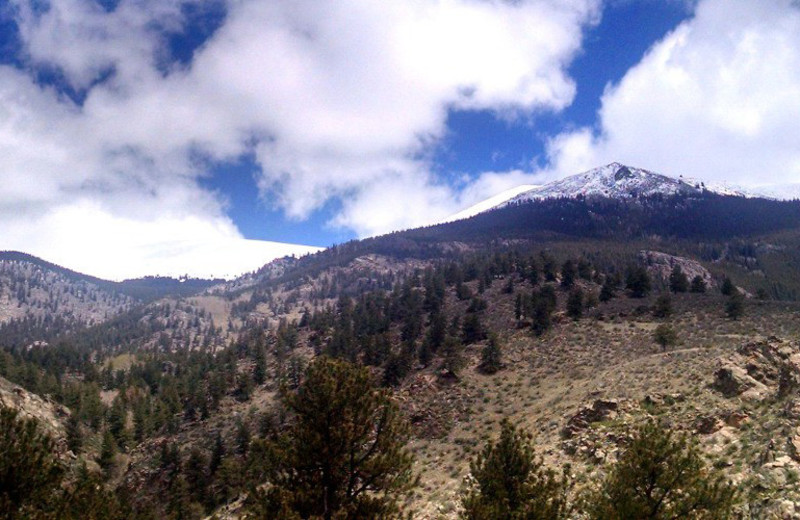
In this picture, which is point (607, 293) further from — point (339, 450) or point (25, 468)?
point (25, 468)

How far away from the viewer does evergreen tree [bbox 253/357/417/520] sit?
13.4 metres

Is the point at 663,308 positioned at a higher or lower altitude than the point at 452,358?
higher

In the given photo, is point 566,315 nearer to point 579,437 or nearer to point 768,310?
point 768,310

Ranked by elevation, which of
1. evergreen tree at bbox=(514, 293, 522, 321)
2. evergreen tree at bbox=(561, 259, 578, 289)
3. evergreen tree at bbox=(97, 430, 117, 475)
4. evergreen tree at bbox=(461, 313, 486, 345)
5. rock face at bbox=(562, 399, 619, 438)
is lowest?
evergreen tree at bbox=(97, 430, 117, 475)

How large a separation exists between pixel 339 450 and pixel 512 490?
7739 mm

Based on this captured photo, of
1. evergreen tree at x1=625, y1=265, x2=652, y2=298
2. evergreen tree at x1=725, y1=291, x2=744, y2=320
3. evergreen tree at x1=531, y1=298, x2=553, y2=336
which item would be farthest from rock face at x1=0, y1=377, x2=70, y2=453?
evergreen tree at x1=625, y1=265, x2=652, y2=298

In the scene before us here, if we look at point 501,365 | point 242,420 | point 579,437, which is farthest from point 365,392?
point 242,420

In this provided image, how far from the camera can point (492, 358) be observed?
5812cm

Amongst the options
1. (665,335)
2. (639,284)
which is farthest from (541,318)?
(639,284)

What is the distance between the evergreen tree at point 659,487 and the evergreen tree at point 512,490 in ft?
4.87

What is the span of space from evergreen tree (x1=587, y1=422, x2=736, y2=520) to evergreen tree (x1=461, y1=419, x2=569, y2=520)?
4.87 ft

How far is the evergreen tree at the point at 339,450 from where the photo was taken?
1340 cm

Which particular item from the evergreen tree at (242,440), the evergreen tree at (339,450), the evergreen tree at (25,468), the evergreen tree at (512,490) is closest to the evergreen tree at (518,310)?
the evergreen tree at (242,440)

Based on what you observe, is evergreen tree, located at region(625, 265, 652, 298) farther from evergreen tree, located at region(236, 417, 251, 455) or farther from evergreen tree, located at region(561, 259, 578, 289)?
evergreen tree, located at region(236, 417, 251, 455)
